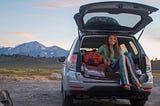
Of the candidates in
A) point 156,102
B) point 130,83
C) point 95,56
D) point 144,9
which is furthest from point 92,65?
point 156,102

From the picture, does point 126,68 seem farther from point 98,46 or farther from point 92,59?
point 98,46

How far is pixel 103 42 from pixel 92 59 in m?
1.46

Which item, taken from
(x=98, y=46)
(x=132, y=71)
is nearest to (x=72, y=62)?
(x=132, y=71)

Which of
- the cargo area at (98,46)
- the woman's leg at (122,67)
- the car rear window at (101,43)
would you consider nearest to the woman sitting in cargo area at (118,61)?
the woman's leg at (122,67)

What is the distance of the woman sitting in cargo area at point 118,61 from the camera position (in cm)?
1111

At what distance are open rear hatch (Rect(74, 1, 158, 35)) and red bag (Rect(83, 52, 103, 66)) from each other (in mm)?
804

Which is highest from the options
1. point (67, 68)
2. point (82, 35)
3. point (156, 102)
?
point (82, 35)

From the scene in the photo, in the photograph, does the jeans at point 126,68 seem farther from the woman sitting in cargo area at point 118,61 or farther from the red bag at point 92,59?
the red bag at point 92,59

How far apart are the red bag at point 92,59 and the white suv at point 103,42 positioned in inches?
7.6

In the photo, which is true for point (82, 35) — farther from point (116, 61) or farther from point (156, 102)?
point (156, 102)

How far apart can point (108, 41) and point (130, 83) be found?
1483mm

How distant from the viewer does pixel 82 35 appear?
12023 mm

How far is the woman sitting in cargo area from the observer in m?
11.1

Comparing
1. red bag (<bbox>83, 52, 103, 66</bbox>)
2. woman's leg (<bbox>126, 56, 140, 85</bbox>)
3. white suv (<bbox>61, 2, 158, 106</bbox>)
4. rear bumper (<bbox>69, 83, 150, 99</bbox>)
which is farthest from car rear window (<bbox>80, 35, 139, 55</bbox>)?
rear bumper (<bbox>69, 83, 150, 99</bbox>)
